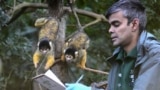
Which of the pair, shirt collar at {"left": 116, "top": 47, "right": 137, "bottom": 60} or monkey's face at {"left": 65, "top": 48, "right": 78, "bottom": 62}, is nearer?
shirt collar at {"left": 116, "top": 47, "right": 137, "bottom": 60}

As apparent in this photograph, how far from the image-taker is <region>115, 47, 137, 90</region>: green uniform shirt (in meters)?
1.36

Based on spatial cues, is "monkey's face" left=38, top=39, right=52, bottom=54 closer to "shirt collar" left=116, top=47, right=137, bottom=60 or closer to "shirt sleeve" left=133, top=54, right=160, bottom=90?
"shirt collar" left=116, top=47, right=137, bottom=60

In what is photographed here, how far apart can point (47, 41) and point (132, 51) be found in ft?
3.21

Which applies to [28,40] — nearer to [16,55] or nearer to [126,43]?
[16,55]

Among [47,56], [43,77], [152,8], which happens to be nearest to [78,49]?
[47,56]

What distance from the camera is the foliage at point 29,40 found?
365cm

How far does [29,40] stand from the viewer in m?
4.29

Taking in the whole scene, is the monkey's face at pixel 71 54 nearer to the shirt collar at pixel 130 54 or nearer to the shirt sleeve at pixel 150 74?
the shirt collar at pixel 130 54

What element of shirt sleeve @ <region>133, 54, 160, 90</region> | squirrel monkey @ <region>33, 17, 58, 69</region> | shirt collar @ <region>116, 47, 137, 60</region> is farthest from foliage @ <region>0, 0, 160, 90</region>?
shirt sleeve @ <region>133, 54, 160, 90</region>

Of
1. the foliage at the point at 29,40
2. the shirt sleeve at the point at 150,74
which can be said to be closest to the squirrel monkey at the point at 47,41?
the foliage at the point at 29,40

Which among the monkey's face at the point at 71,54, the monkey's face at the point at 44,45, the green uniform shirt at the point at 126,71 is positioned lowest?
the monkey's face at the point at 71,54

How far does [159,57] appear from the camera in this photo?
124cm

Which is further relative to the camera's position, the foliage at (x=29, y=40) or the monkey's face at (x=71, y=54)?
the foliage at (x=29, y=40)

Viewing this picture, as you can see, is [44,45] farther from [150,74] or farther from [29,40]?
[29,40]
